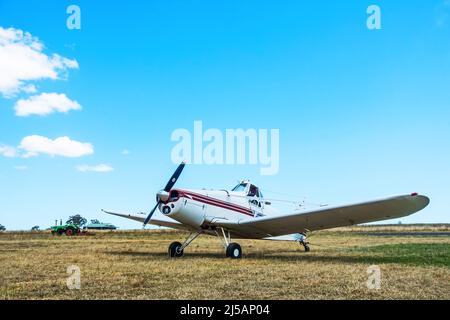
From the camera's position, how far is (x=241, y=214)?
632 inches

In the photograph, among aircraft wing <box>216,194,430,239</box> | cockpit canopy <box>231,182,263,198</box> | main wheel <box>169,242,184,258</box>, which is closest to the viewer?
aircraft wing <box>216,194,430,239</box>

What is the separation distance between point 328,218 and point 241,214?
3.39 metres

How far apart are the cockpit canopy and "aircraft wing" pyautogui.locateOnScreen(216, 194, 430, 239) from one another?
44.0 inches

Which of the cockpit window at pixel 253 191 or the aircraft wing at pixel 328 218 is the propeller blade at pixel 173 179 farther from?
the cockpit window at pixel 253 191

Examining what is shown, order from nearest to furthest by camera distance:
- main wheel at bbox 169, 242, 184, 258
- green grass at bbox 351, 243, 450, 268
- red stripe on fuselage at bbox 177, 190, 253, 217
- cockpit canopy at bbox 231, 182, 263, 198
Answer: green grass at bbox 351, 243, 450, 268 < red stripe on fuselage at bbox 177, 190, 253, 217 < main wheel at bbox 169, 242, 184, 258 < cockpit canopy at bbox 231, 182, 263, 198

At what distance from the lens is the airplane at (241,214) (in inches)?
517

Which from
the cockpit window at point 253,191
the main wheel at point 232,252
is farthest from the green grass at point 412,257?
the cockpit window at point 253,191

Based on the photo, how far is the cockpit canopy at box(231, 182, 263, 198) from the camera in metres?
16.6

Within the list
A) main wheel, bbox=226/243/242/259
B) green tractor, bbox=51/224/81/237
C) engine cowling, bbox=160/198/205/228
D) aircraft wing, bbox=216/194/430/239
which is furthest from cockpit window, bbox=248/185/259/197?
green tractor, bbox=51/224/81/237

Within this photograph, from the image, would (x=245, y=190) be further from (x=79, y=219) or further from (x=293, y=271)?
(x=79, y=219)

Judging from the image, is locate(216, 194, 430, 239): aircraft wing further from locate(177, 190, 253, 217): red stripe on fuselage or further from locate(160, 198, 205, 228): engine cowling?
locate(160, 198, 205, 228): engine cowling
